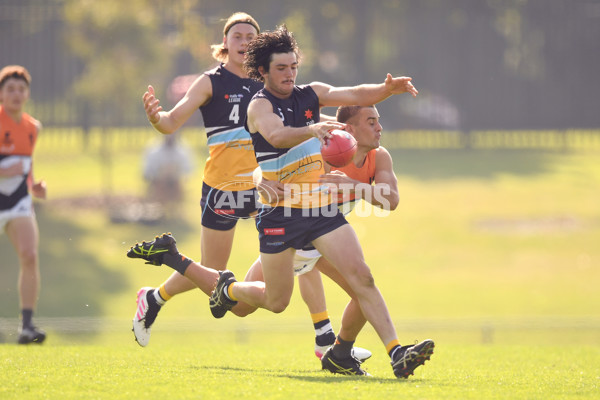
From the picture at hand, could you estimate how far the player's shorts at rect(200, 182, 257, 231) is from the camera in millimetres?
7969

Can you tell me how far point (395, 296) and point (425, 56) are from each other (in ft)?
38.1

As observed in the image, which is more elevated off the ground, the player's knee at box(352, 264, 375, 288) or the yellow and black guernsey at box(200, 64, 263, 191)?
the yellow and black guernsey at box(200, 64, 263, 191)

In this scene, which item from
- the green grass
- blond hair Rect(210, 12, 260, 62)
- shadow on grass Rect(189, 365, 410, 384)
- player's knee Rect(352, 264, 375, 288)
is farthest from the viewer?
blond hair Rect(210, 12, 260, 62)

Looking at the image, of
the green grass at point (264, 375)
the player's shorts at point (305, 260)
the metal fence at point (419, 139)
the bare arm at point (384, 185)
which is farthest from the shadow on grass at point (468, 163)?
the bare arm at point (384, 185)

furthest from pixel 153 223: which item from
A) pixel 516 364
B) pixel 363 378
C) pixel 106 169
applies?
pixel 363 378

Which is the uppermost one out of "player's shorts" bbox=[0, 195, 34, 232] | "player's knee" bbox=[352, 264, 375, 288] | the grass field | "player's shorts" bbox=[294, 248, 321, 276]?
"player's knee" bbox=[352, 264, 375, 288]

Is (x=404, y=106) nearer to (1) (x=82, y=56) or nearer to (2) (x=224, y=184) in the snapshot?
(1) (x=82, y=56)

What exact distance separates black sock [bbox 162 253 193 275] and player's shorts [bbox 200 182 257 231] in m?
0.34

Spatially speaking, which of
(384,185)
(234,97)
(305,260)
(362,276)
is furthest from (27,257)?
(362,276)

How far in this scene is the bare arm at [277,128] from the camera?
20.7ft

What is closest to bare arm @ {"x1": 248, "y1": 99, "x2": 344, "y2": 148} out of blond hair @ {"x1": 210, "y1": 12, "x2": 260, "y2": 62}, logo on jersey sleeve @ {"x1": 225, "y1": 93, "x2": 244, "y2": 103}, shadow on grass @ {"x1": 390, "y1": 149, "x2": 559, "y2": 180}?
logo on jersey sleeve @ {"x1": 225, "y1": 93, "x2": 244, "y2": 103}

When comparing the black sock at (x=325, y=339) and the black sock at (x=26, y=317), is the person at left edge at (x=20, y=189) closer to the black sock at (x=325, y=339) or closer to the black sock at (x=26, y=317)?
the black sock at (x=26, y=317)

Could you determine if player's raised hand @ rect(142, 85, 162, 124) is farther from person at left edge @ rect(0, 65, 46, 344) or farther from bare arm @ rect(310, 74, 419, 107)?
person at left edge @ rect(0, 65, 46, 344)

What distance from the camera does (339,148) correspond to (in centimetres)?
682
